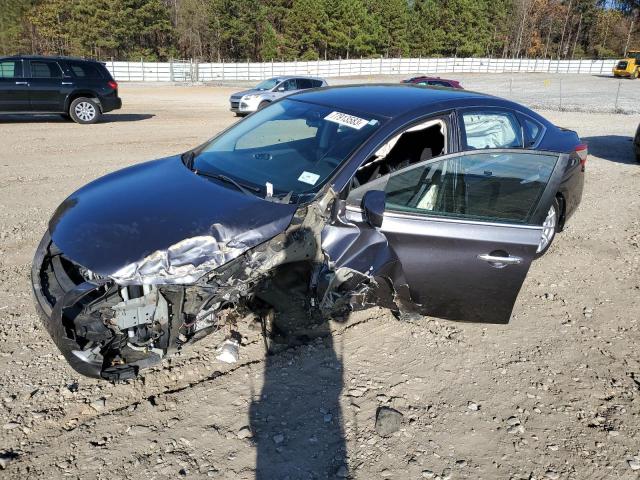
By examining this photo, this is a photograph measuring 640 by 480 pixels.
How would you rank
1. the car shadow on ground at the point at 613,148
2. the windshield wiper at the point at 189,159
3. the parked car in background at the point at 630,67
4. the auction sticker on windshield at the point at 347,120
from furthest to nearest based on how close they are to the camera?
1. the parked car in background at the point at 630,67
2. the car shadow on ground at the point at 613,148
3. the windshield wiper at the point at 189,159
4. the auction sticker on windshield at the point at 347,120

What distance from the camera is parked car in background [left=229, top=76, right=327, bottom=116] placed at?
55.5 ft

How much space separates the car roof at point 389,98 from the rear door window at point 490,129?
3.9 inches

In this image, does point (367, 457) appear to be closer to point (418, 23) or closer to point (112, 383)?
point (112, 383)

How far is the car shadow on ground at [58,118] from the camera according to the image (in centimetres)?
1324

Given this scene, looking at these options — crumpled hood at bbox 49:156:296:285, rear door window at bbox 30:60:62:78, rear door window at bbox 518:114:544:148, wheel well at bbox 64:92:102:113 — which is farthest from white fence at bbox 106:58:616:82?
crumpled hood at bbox 49:156:296:285

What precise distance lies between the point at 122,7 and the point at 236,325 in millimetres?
58818

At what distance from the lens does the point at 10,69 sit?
1206cm

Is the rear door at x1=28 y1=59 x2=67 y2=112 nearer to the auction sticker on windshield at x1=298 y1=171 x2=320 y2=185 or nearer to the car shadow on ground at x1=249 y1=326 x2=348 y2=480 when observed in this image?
the auction sticker on windshield at x1=298 y1=171 x2=320 y2=185

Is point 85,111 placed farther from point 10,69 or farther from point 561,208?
point 561,208

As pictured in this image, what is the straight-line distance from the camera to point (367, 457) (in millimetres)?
2508

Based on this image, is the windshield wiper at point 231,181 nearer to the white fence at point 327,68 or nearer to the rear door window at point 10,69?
the rear door window at point 10,69

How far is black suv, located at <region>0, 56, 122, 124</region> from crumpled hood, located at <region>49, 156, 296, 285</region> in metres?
11.0

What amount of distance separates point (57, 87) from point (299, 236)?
1217 cm

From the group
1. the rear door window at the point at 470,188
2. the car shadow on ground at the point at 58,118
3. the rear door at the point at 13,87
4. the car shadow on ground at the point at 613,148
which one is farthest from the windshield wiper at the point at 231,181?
the car shadow on ground at the point at 58,118
